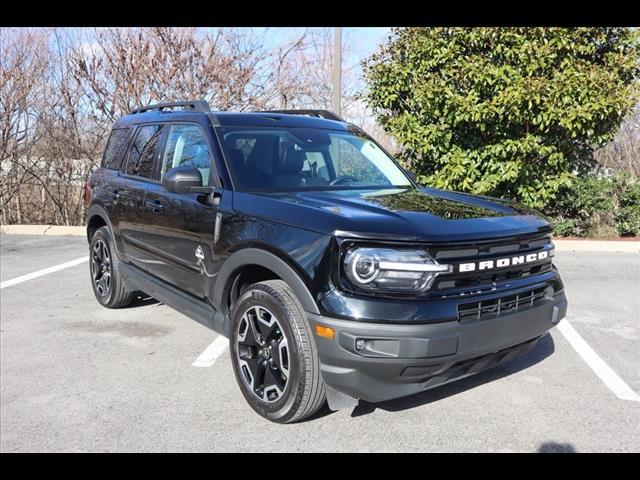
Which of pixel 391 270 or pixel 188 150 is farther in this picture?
pixel 188 150

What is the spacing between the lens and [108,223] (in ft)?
16.5

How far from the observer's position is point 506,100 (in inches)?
311

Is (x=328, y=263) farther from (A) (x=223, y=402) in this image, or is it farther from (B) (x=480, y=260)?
(A) (x=223, y=402)

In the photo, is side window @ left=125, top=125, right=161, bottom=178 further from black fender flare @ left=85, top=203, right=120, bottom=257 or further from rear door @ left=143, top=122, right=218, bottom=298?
black fender flare @ left=85, top=203, right=120, bottom=257

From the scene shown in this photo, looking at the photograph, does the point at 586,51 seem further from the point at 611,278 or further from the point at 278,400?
the point at 278,400

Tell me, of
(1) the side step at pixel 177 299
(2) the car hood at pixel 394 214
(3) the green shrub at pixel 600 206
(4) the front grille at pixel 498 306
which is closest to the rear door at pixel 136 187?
(1) the side step at pixel 177 299

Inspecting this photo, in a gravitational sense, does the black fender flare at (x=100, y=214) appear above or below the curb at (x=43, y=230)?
above

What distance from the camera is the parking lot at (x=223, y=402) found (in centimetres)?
281

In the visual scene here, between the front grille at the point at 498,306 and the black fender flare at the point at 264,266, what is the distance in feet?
2.45

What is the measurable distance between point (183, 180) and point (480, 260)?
6.06ft

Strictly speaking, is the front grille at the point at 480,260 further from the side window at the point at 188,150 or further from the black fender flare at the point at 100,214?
the black fender flare at the point at 100,214

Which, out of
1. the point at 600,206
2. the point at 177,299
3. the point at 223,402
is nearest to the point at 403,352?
the point at 223,402

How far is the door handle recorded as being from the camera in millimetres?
4004

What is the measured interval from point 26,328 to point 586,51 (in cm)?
854
